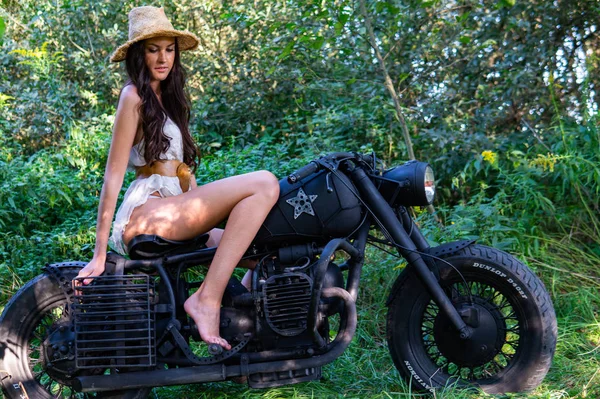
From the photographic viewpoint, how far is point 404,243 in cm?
306

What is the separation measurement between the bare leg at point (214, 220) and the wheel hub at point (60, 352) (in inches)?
20.4

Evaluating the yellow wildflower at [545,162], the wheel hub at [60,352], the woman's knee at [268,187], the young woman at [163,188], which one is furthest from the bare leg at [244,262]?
the yellow wildflower at [545,162]

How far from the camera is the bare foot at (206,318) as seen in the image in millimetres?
3010

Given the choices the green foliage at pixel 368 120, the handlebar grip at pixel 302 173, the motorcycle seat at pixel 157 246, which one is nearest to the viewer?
the handlebar grip at pixel 302 173

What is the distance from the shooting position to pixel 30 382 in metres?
3.26

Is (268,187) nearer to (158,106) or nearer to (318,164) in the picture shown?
(318,164)

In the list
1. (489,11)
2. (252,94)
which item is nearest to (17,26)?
(252,94)

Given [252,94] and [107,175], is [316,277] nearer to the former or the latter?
[107,175]

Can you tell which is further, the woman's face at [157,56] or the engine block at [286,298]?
the woman's face at [157,56]

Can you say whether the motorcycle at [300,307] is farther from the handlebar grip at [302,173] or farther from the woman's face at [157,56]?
the woman's face at [157,56]

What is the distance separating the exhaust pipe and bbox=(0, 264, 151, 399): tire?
7.1 inches

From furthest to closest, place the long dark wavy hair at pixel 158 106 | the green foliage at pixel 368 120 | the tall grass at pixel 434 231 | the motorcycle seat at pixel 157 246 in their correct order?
the green foliage at pixel 368 120
the tall grass at pixel 434 231
the long dark wavy hair at pixel 158 106
the motorcycle seat at pixel 157 246

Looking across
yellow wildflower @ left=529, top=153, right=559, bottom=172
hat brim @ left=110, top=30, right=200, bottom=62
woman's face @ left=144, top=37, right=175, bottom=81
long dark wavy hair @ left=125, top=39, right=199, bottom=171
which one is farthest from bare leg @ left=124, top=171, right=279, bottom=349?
yellow wildflower @ left=529, top=153, right=559, bottom=172

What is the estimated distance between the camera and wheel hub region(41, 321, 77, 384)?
10.1ft
